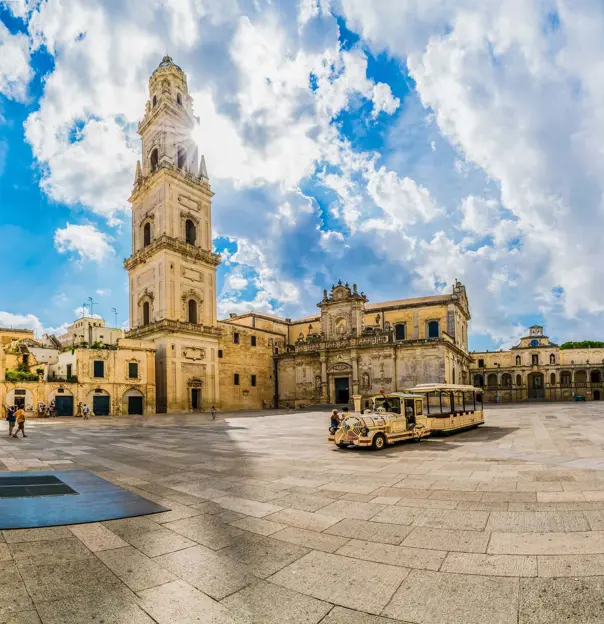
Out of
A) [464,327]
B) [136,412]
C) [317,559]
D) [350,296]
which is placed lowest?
[136,412]

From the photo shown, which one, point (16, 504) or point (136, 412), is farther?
point (136, 412)

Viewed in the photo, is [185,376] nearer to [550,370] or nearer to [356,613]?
[356,613]

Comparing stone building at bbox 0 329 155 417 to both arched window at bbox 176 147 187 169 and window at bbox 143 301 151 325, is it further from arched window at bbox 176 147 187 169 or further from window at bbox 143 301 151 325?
arched window at bbox 176 147 187 169

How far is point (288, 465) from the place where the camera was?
11.0m

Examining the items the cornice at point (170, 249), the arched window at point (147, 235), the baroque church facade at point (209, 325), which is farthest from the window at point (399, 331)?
the arched window at point (147, 235)

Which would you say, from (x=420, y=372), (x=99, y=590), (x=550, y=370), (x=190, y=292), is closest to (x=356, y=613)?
(x=99, y=590)

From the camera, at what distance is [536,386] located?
243ft

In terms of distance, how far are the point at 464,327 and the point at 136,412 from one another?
42375 mm

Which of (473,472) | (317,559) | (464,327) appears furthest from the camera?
(464,327)

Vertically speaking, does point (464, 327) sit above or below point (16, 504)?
above

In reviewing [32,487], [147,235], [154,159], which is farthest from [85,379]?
[32,487]

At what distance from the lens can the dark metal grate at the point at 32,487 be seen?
7.69 m

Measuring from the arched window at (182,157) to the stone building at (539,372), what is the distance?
58142mm

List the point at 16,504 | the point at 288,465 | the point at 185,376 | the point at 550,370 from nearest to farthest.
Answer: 1. the point at 16,504
2. the point at 288,465
3. the point at 185,376
4. the point at 550,370
